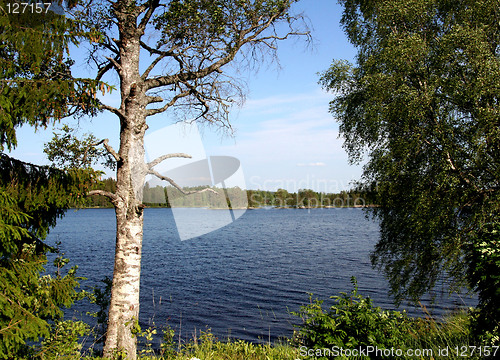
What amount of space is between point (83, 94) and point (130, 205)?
8.54 feet

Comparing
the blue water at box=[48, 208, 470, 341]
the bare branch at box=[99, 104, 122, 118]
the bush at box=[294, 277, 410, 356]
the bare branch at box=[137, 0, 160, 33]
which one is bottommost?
the blue water at box=[48, 208, 470, 341]

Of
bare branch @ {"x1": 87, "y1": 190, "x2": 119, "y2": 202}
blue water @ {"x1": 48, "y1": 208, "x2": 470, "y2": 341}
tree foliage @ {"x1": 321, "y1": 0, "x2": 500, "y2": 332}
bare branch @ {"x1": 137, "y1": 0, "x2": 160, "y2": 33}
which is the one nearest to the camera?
bare branch @ {"x1": 87, "y1": 190, "x2": 119, "y2": 202}

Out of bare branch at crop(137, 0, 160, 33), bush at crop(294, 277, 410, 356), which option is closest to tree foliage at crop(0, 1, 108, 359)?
bare branch at crop(137, 0, 160, 33)

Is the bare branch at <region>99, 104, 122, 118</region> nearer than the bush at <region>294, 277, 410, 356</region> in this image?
No

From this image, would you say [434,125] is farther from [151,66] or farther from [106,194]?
[106,194]

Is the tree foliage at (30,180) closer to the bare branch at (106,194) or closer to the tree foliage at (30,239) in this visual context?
the tree foliage at (30,239)

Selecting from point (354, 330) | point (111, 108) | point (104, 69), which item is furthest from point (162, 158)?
point (354, 330)

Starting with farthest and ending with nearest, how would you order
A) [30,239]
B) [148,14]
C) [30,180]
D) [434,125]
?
[434,125]
[148,14]
[30,239]
[30,180]

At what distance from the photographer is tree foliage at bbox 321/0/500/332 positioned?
11766 millimetres

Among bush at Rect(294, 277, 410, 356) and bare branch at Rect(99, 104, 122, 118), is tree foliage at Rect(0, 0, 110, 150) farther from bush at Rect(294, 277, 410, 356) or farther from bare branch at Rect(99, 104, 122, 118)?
bush at Rect(294, 277, 410, 356)

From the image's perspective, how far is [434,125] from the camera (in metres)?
12.5

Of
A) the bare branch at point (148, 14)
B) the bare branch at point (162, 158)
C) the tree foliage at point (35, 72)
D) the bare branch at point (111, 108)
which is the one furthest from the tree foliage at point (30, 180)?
the bare branch at point (148, 14)

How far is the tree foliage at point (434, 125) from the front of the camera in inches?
463

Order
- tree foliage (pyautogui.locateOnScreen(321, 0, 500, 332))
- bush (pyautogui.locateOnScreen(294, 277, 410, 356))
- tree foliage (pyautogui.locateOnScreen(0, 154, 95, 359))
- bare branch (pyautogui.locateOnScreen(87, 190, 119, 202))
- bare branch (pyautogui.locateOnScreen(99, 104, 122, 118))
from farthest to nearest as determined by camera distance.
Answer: tree foliage (pyautogui.locateOnScreen(321, 0, 500, 332)), bare branch (pyautogui.locateOnScreen(99, 104, 122, 118)), bare branch (pyautogui.locateOnScreen(87, 190, 119, 202)), tree foliage (pyautogui.locateOnScreen(0, 154, 95, 359)), bush (pyautogui.locateOnScreen(294, 277, 410, 356))
